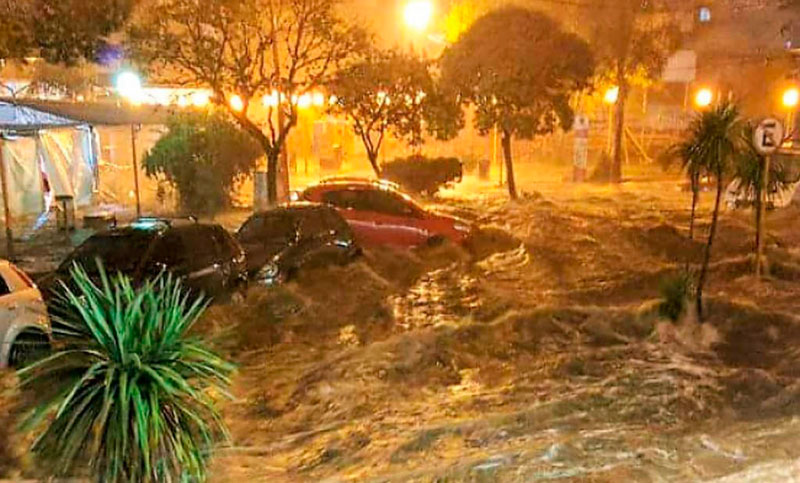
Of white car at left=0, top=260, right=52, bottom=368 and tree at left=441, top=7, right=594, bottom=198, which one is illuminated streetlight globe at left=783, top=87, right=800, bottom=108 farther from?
white car at left=0, top=260, right=52, bottom=368

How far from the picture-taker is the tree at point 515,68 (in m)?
27.0

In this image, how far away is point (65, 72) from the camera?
2709 centimetres

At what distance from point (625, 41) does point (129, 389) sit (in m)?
33.2

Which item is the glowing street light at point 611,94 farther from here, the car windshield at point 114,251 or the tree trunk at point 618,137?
the car windshield at point 114,251

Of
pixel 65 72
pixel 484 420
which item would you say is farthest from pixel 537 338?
pixel 65 72

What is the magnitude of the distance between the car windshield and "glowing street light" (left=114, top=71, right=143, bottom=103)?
14317mm

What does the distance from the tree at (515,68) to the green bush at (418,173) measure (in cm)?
198

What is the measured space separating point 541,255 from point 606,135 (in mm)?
31035

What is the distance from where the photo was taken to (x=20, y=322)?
8492 mm

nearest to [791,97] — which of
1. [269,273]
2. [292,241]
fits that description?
[292,241]

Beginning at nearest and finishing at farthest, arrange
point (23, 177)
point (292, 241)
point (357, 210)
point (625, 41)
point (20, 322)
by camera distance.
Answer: point (20, 322) < point (292, 241) < point (357, 210) < point (23, 177) < point (625, 41)

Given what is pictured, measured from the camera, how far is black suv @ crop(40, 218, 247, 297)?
10422mm

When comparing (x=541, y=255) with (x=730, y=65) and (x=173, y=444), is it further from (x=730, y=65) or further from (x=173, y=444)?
(x=730, y=65)

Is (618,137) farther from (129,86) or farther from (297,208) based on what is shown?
(297,208)
